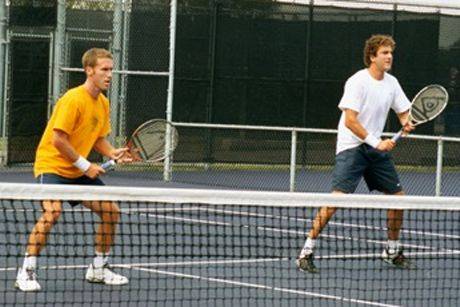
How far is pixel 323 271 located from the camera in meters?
8.40

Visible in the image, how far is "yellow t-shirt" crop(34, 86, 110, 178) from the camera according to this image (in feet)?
24.5

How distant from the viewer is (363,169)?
883 cm

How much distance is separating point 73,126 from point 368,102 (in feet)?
7.18

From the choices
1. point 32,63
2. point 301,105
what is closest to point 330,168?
point 301,105

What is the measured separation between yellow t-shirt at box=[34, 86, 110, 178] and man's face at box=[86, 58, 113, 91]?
10cm

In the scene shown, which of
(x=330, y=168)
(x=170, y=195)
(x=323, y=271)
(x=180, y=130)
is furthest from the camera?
(x=330, y=168)

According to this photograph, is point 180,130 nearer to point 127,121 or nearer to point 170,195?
point 127,121

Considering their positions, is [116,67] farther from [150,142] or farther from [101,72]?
[101,72]

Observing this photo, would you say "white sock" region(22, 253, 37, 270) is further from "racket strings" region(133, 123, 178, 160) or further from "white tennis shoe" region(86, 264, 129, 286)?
"racket strings" region(133, 123, 178, 160)

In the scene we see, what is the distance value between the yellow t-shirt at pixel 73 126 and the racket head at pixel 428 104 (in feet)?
9.08

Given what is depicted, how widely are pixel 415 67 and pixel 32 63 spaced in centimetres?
511

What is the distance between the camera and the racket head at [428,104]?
376 inches

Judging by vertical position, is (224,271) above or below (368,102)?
below

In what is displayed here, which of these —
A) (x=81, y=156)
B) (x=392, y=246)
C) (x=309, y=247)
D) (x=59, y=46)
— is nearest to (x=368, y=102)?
(x=392, y=246)
